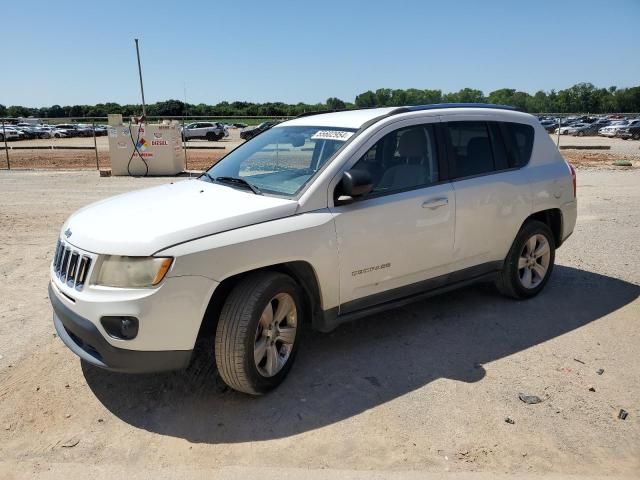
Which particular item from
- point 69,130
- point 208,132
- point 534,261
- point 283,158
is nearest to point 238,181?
point 283,158

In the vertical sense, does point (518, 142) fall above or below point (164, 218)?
above

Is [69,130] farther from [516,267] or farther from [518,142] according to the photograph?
[516,267]

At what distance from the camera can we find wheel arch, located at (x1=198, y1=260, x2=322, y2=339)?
3359 mm

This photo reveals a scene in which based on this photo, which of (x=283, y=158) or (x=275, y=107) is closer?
(x=283, y=158)

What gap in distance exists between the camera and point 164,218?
3.30 meters

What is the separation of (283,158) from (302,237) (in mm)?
1189

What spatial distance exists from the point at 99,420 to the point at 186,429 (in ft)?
1.86

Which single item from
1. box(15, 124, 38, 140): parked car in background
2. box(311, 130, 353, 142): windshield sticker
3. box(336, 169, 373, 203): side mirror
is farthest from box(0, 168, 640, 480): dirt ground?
box(15, 124, 38, 140): parked car in background

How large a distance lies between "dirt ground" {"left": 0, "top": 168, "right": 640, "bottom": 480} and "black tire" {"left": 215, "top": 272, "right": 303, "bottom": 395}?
0.23 m

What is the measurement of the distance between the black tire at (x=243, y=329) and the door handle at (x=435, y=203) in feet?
4.66

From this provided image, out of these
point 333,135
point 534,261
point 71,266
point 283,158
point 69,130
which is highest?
point 69,130

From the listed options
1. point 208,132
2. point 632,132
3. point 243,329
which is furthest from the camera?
point 208,132

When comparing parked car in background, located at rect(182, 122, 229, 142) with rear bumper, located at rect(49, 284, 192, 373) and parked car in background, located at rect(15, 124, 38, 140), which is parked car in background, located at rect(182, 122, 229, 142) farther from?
rear bumper, located at rect(49, 284, 192, 373)

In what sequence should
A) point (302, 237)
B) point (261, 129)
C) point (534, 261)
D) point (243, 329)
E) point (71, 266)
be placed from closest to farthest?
point (243, 329) < point (71, 266) < point (302, 237) < point (534, 261) < point (261, 129)
